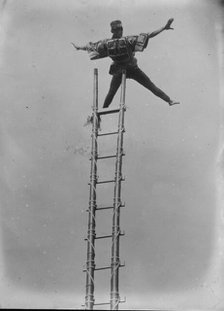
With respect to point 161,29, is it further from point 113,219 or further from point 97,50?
point 113,219

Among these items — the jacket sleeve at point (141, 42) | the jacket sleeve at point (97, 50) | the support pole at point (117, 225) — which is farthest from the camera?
the jacket sleeve at point (97, 50)

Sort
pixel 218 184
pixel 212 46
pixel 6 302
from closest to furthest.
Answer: pixel 6 302
pixel 218 184
pixel 212 46

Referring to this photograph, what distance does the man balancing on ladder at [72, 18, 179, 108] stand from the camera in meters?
8.66

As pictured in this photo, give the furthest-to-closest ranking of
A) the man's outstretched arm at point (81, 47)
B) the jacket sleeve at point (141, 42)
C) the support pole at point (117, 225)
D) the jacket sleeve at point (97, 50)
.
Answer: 1. the man's outstretched arm at point (81, 47)
2. the jacket sleeve at point (97, 50)
3. the jacket sleeve at point (141, 42)
4. the support pole at point (117, 225)

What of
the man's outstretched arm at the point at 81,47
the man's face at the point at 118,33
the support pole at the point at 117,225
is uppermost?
the man's outstretched arm at the point at 81,47

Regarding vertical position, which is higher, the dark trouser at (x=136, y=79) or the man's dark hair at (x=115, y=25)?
the man's dark hair at (x=115, y=25)

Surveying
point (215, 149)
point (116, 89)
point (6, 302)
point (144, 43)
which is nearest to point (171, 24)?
point (144, 43)

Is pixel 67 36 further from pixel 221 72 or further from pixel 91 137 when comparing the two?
pixel 221 72

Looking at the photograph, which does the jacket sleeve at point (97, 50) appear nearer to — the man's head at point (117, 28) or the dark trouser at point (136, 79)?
the man's head at point (117, 28)

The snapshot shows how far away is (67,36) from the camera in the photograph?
918 cm

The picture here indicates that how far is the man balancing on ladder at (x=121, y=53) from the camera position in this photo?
866 cm

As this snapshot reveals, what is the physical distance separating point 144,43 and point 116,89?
28.8 inches

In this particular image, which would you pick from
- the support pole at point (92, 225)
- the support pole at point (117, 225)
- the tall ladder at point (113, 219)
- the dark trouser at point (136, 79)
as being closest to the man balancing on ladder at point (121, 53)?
the dark trouser at point (136, 79)

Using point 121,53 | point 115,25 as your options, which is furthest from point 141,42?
point 115,25
